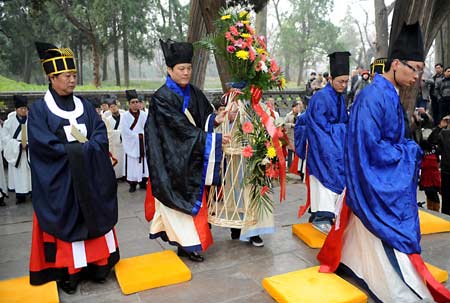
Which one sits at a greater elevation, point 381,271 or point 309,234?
point 381,271

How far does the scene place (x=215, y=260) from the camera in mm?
4195

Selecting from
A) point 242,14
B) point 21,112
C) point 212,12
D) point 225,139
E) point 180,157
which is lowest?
point 180,157

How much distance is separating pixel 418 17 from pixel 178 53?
4337mm

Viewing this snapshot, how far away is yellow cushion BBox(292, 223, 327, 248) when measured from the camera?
4.55 metres

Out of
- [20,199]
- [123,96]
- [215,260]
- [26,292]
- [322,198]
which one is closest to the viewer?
[26,292]

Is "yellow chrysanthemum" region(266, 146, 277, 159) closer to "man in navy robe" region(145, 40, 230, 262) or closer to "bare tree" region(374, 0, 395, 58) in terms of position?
"man in navy robe" region(145, 40, 230, 262)

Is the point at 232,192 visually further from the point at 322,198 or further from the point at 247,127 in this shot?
the point at 322,198

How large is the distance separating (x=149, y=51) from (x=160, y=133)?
82.8ft

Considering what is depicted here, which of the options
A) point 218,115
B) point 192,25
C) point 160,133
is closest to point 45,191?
point 160,133

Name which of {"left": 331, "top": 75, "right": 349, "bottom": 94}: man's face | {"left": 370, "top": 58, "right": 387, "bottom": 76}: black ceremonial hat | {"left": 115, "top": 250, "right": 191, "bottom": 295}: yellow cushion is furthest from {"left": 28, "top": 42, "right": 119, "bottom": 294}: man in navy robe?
{"left": 370, "top": 58, "right": 387, "bottom": 76}: black ceremonial hat

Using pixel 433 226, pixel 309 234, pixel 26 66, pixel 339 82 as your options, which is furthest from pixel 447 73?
pixel 26 66

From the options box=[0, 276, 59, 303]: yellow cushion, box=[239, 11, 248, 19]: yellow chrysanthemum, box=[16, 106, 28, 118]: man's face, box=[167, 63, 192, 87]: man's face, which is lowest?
box=[0, 276, 59, 303]: yellow cushion

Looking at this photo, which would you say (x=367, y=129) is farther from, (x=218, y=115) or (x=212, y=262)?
(x=212, y=262)

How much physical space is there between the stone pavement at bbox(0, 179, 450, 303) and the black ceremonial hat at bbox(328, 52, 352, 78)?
2036 mm
